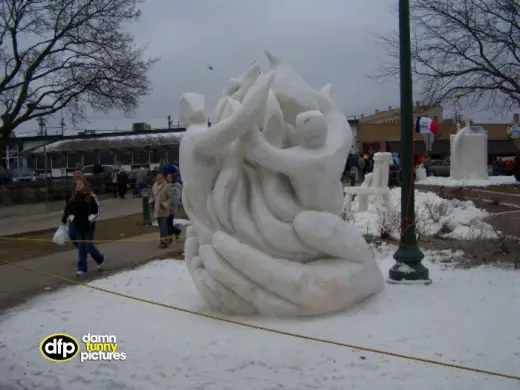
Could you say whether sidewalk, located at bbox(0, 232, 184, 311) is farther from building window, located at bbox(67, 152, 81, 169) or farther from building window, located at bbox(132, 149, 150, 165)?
building window, located at bbox(67, 152, 81, 169)

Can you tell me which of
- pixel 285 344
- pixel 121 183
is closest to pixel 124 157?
pixel 121 183

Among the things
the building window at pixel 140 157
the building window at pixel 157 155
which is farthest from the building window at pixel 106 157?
the building window at pixel 157 155

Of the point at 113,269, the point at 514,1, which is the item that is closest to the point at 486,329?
the point at 113,269

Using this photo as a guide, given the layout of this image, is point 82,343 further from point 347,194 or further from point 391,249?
point 347,194

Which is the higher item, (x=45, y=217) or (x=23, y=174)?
(x=23, y=174)

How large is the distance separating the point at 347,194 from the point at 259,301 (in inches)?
392

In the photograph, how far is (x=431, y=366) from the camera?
16.1 feet

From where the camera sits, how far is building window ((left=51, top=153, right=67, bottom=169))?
132 ft

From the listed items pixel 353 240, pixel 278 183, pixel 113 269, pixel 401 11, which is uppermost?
pixel 401 11

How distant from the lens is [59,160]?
41.0 m

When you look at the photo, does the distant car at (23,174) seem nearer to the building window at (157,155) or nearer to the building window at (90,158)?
the building window at (90,158)

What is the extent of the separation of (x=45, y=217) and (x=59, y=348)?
17.0m

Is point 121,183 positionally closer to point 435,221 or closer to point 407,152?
point 435,221

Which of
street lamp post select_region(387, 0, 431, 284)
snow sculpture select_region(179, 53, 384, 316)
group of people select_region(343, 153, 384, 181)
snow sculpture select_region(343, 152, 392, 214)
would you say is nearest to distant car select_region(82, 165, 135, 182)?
group of people select_region(343, 153, 384, 181)
